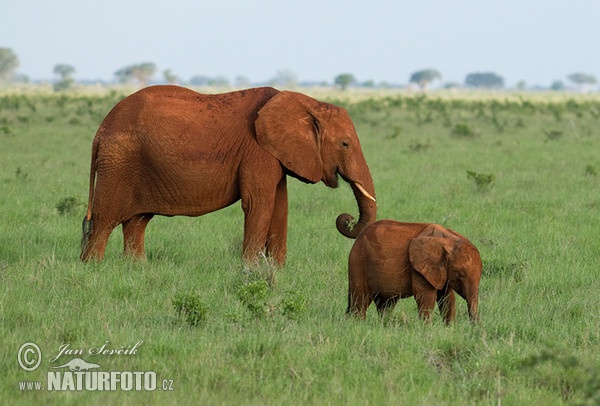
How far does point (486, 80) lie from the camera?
170 metres

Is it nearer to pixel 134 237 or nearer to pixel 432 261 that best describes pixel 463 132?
pixel 134 237

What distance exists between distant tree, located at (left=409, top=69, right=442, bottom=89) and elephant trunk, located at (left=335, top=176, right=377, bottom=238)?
439ft

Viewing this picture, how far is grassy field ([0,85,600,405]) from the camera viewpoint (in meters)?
5.62

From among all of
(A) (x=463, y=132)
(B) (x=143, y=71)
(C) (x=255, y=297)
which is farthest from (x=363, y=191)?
(B) (x=143, y=71)

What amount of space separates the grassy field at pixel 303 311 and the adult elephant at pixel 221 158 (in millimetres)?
486

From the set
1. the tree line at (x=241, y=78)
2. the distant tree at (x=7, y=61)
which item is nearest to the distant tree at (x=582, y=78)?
the tree line at (x=241, y=78)

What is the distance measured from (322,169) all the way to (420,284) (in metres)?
2.67

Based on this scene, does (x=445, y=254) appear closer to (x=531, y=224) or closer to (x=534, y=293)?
(x=534, y=293)

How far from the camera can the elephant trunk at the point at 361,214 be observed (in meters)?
8.70

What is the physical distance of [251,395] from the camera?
5.48m

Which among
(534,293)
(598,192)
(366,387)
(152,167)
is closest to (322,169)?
(152,167)

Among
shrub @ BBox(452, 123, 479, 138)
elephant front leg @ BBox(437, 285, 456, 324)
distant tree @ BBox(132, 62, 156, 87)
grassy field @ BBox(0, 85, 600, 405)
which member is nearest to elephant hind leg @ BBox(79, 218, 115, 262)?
grassy field @ BBox(0, 85, 600, 405)

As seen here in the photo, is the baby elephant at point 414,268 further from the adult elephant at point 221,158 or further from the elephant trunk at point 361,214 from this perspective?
the adult elephant at point 221,158

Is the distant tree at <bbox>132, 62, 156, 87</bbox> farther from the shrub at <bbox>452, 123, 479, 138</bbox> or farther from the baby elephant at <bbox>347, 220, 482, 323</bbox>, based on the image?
the baby elephant at <bbox>347, 220, 482, 323</bbox>
